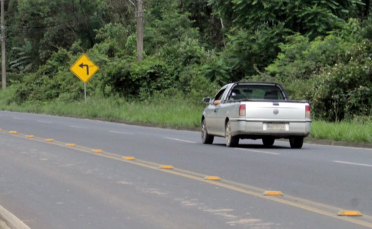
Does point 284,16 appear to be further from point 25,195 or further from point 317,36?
point 25,195

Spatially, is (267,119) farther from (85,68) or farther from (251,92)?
(85,68)

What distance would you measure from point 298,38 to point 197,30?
896 inches

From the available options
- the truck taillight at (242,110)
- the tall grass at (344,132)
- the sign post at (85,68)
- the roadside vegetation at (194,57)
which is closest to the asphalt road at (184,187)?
the truck taillight at (242,110)

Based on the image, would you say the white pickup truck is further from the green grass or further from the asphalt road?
the green grass

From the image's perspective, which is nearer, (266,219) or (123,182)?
(266,219)

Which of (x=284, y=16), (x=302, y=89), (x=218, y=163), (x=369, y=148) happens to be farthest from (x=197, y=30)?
(x=218, y=163)

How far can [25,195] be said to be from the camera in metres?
10.2

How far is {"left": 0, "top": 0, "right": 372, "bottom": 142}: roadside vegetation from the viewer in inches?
1049

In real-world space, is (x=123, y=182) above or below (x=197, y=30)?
below

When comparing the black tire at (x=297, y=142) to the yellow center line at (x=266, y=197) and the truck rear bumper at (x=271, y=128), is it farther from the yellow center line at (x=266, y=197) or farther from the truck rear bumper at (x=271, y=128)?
the yellow center line at (x=266, y=197)

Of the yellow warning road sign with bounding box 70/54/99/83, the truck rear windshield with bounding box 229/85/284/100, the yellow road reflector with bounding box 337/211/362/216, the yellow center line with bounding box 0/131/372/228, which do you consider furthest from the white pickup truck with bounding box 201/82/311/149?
the yellow warning road sign with bounding box 70/54/99/83

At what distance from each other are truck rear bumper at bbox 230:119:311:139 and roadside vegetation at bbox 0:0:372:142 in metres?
2.22

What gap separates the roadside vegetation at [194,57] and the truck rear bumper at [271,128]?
7.30 feet

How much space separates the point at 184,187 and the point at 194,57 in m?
33.0
